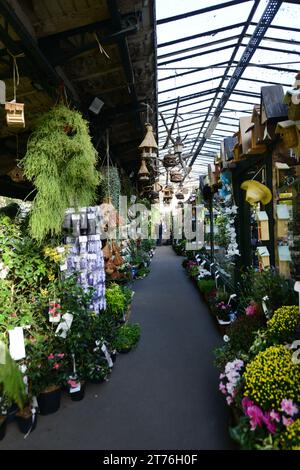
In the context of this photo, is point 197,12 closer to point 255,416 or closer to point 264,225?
point 264,225

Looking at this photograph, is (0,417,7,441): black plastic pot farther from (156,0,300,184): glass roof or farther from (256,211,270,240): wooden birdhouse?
(156,0,300,184): glass roof

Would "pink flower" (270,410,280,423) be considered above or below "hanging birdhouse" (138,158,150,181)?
below

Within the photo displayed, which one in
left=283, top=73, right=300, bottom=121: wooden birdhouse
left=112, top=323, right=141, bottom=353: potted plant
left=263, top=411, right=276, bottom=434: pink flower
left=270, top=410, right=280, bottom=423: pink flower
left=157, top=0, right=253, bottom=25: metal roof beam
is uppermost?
left=157, top=0, right=253, bottom=25: metal roof beam

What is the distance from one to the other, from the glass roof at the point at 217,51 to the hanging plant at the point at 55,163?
2.28 metres

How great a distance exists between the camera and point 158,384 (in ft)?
8.46

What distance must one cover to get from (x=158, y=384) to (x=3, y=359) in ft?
4.61

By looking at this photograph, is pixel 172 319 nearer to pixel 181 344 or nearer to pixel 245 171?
pixel 181 344

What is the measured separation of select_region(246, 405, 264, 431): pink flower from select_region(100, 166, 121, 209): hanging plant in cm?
304

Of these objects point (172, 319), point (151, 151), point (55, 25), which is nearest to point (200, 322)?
point (172, 319)

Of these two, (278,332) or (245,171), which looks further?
(245,171)

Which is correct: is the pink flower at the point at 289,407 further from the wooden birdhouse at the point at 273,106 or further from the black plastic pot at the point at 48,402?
the wooden birdhouse at the point at 273,106

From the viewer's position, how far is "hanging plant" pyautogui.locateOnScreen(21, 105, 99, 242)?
226 centimetres

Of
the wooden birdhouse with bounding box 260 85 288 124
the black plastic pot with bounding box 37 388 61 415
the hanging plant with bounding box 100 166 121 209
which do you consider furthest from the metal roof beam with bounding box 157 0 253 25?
the black plastic pot with bounding box 37 388 61 415

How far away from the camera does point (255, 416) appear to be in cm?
155
